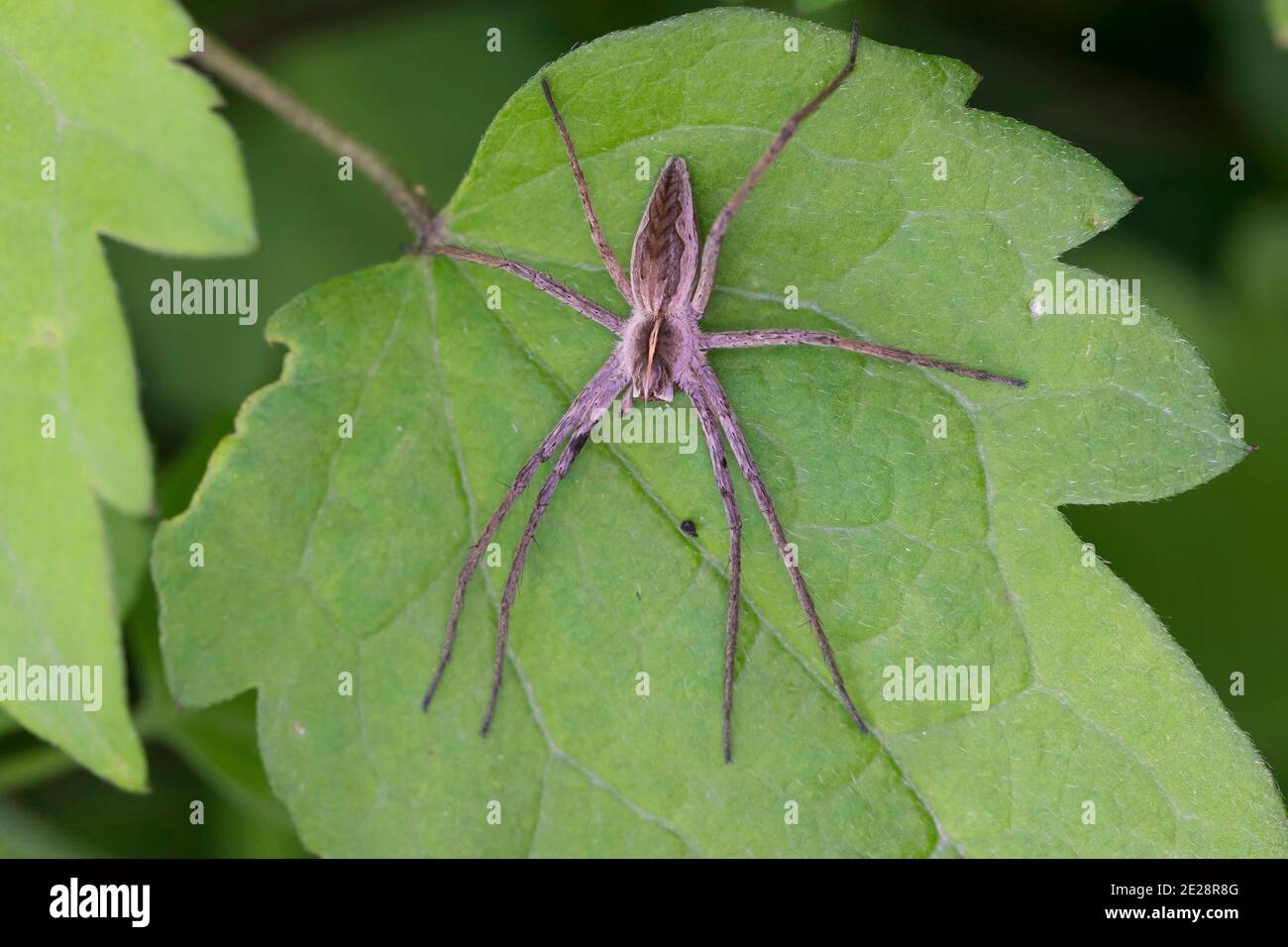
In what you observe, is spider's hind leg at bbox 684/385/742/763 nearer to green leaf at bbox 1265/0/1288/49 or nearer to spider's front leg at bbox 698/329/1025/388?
spider's front leg at bbox 698/329/1025/388

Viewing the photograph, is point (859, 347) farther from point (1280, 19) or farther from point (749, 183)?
point (1280, 19)

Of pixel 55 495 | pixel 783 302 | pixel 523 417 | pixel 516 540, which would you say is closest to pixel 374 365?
pixel 523 417

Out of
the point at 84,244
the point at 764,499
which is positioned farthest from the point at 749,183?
the point at 84,244

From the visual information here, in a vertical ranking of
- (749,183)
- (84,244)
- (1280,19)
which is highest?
(1280,19)

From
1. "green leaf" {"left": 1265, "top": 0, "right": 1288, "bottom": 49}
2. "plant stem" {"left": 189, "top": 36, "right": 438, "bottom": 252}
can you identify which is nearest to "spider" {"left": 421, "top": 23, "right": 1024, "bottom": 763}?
"plant stem" {"left": 189, "top": 36, "right": 438, "bottom": 252}

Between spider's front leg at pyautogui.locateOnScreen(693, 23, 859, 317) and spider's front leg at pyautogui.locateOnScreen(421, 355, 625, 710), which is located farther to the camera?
spider's front leg at pyautogui.locateOnScreen(421, 355, 625, 710)
